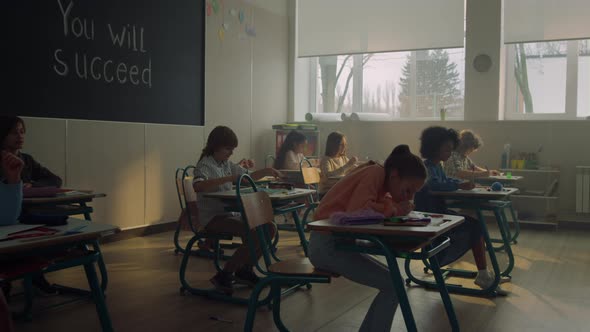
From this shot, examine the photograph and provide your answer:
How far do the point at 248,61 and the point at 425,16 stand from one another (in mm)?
2439

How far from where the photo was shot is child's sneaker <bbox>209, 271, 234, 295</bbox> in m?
3.41

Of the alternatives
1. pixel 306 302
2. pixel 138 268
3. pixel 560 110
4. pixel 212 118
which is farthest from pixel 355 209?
pixel 560 110

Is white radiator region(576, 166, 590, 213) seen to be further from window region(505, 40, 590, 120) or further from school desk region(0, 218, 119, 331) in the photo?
school desk region(0, 218, 119, 331)

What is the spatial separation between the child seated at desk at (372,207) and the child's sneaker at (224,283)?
1210 millimetres

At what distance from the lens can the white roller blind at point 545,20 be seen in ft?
21.2

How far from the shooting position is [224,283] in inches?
135

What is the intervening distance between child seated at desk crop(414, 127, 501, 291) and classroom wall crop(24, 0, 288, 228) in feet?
9.95

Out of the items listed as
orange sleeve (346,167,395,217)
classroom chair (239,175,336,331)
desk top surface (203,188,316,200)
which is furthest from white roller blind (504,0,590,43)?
orange sleeve (346,167,395,217)

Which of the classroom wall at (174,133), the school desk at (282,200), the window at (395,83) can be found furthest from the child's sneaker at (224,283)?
the window at (395,83)

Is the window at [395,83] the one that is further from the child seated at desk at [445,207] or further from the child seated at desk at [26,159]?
the child seated at desk at [26,159]

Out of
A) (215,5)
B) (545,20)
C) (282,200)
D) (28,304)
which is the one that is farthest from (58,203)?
(545,20)

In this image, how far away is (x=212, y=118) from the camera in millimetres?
6633

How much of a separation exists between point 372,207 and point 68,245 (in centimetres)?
119

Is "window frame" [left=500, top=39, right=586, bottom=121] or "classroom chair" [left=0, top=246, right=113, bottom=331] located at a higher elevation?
"window frame" [left=500, top=39, right=586, bottom=121]
